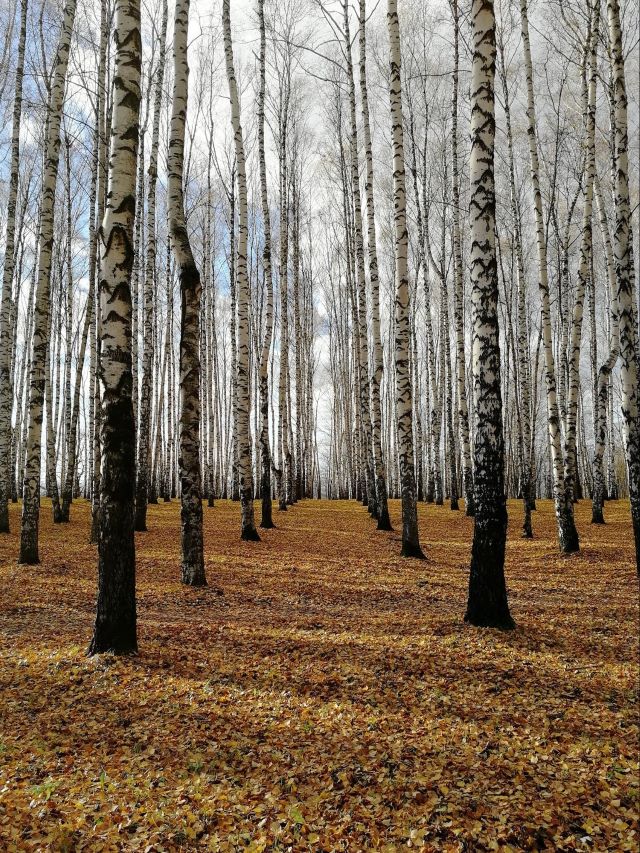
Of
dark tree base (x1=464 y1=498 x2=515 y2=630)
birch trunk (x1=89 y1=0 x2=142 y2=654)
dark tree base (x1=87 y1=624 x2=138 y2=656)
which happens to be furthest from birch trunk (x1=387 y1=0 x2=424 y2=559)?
dark tree base (x1=87 y1=624 x2=138 y2=656)

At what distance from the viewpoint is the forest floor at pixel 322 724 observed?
2.13 metres

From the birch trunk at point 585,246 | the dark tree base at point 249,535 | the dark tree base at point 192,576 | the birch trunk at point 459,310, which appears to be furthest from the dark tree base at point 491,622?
the birch trunk at point 459,310

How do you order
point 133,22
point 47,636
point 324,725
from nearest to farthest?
point 324,725 → point 133,22 → point 47,636

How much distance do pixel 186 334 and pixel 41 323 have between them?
2699mm

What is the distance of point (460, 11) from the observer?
10383mm

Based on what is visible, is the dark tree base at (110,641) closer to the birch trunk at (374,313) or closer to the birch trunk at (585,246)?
the birch trunk at (585,246)

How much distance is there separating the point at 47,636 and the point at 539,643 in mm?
4058

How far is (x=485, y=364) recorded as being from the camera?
440 centimetres

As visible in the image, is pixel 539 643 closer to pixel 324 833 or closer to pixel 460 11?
pixel 324 833

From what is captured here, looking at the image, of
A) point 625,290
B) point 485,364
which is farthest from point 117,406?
point 625,290

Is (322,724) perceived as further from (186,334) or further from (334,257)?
(334,257)

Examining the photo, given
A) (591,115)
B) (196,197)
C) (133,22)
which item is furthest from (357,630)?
(196,197)

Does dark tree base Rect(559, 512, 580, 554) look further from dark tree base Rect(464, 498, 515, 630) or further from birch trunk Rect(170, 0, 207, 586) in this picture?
birch trunk Rect(170, 0, 207, 586)

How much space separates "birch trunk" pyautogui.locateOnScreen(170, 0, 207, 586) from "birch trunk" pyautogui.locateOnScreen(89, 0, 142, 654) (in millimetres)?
1949
